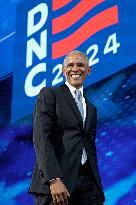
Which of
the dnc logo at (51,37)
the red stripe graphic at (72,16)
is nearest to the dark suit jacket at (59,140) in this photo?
the dnc logo at (51,37)

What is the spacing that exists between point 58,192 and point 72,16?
2527 mm

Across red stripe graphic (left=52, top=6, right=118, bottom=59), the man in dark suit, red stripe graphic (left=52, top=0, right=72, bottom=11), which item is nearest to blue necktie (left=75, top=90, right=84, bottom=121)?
the man in dark suit

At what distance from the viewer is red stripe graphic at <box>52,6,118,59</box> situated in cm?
348

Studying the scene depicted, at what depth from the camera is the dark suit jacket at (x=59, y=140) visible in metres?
1.28

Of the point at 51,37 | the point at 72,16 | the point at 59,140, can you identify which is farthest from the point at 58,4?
the point at 59,140

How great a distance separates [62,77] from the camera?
3.38 meters

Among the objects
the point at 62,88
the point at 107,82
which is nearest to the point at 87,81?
the point at 107,82

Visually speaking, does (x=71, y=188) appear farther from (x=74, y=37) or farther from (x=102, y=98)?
(x=74, y=37)

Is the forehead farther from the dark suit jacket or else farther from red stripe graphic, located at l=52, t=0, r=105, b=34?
red stripe graphic, located at l=52, t=0, r=105, b=34

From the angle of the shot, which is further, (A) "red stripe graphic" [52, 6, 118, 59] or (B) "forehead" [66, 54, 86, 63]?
(A) "red stripe graphic" [52, 6, 118, 59]

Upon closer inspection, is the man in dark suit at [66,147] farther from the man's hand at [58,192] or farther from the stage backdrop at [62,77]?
the stage backdrop at [62,77]

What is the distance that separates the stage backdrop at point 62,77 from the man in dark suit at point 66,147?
5.88 feet

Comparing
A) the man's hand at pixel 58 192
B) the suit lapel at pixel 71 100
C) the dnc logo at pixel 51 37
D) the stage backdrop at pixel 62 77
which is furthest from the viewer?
the dnc logo at pixel 51 37

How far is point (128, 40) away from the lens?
3.43m
